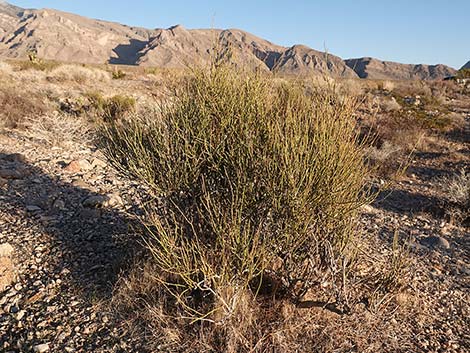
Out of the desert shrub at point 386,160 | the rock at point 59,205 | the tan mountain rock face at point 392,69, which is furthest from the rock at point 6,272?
the tan mountain rock face at point 392,69

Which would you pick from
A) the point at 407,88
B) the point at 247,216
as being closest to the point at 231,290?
the point at 247,216

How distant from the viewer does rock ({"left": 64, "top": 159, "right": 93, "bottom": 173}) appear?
789 centimetres

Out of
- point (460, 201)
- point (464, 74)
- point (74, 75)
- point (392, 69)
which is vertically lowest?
point (460, 201)

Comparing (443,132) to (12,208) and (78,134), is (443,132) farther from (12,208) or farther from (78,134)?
(12,208)

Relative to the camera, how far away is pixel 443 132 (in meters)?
12.8

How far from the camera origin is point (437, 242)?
599 centimetres

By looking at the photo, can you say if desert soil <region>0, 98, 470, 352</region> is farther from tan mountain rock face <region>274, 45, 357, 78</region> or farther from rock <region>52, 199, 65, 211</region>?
tan mountain rock face <region>274, 45, 357, 78</region>

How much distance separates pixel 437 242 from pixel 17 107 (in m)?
12.2

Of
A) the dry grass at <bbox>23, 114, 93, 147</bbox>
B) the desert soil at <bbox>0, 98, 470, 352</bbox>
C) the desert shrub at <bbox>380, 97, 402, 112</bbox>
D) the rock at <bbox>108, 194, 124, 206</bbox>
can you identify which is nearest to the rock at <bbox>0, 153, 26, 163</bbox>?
the desert soil at <bbox>0, 98, 470, 352</bbox>

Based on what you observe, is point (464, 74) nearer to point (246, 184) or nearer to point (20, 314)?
point (246, 184)

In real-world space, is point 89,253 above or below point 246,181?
below

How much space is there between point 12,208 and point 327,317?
5232 millimetres

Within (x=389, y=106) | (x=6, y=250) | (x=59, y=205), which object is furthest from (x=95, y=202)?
(x=389, y=106)

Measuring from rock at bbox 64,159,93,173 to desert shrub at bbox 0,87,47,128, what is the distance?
3.48 meters
